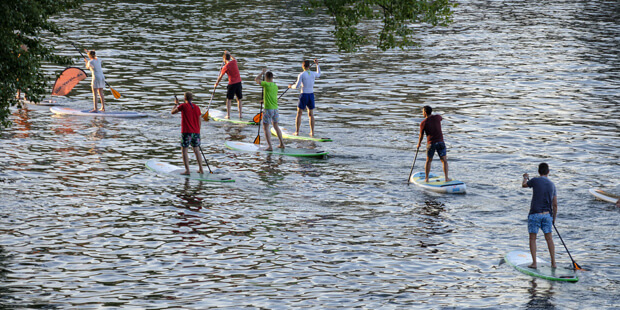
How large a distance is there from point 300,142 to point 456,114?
7986mm

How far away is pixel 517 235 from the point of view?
16.6m

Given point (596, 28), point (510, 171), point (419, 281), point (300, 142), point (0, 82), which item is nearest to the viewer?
point (419, 281)

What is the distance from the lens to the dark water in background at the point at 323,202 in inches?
539

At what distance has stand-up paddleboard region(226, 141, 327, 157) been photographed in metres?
23.1

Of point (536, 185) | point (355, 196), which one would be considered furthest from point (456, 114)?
point (536, 185)

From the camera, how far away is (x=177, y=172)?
20.7 m

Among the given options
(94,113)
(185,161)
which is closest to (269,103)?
(185,161)

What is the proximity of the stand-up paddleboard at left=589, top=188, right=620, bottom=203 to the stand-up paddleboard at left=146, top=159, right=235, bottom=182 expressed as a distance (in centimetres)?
912

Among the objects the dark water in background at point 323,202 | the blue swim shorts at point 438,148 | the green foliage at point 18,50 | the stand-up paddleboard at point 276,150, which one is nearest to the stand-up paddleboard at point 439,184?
the dark water in background at point 323,202

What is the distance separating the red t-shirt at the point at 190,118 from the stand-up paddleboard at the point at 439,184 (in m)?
5.92

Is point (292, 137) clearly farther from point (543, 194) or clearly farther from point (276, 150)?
point (543, 194)

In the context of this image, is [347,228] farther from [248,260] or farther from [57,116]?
[57,116]

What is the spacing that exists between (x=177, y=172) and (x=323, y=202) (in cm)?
447

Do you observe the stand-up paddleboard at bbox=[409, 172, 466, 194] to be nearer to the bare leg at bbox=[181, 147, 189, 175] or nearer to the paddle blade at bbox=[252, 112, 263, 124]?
the bare leg at bbox=[181, 147, 189, 175]
